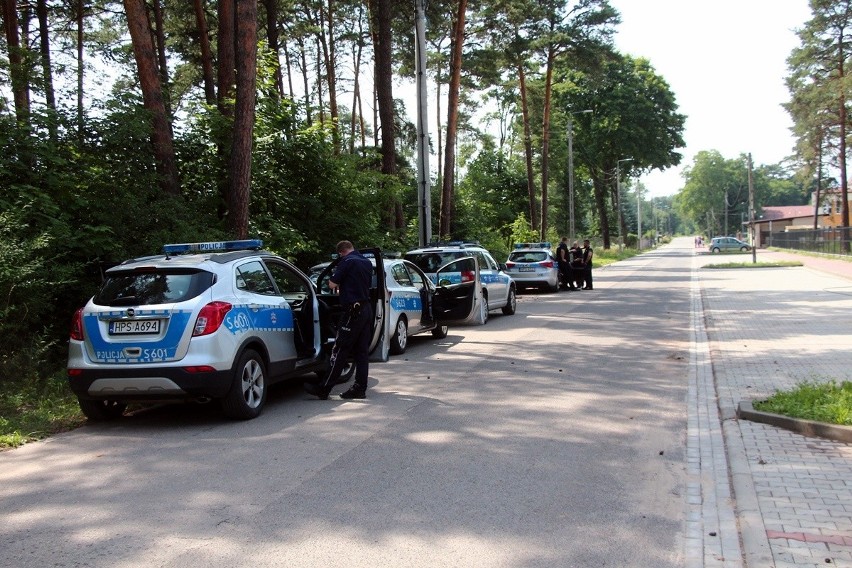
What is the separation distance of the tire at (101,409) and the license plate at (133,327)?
0.79 metres

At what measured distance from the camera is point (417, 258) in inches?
647

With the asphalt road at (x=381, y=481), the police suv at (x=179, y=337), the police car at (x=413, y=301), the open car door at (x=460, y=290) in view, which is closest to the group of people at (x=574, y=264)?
the open car door at (x=460, y=290)

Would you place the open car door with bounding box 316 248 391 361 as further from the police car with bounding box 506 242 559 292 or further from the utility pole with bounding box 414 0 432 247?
the police car with bounding box 506 242 559 292

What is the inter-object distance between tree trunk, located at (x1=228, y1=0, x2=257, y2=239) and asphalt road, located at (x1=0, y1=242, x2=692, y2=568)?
5.27 metres

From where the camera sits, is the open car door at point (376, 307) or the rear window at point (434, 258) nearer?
the open car door at point (376, 307)

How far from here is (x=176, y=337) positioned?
716 cm

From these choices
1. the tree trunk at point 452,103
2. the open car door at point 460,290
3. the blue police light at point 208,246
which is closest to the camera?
the blue police light at point 208,246

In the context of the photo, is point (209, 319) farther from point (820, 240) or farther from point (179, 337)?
point (820, 240)

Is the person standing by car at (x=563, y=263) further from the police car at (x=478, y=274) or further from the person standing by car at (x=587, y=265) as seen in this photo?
the police car at (x=478, y=274)

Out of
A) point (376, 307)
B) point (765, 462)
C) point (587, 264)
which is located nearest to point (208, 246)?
point (376, 307)

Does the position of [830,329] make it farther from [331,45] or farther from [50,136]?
[331,45]

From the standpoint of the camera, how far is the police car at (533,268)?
87.3ft

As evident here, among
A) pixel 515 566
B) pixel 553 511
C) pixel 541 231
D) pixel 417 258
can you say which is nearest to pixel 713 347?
pixel 417 258

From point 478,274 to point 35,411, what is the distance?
9517 mm
